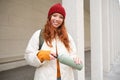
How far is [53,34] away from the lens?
2.26 metres

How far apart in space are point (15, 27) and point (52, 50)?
737 centimetres

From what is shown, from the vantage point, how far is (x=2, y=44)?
27.8 ft

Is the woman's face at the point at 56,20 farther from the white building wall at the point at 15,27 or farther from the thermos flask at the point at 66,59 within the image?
the white building wall at the point at 15,27

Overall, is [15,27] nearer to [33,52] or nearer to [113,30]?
[33,52]

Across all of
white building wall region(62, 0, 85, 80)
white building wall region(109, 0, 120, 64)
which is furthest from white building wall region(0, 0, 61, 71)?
white building wall region(62, 0, 85, 80)

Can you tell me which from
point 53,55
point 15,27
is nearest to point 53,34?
point 53,55

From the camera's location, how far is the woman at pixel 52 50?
83.9 inches

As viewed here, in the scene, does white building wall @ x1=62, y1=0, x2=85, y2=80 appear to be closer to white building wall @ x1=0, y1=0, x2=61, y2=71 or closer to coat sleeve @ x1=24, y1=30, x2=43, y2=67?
coat sleeve @ x1=24, y1=30, x2=43, y2=67

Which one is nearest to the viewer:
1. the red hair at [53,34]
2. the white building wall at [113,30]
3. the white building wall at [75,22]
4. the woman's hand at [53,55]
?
the woman's hand at [53,55]

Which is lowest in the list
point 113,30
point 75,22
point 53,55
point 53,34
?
point 113,30

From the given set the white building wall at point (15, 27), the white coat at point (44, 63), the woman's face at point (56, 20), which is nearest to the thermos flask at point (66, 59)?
the white coat at point (44, 63)

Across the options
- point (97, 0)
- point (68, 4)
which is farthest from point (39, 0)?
point (68, 4)

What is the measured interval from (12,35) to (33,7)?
2467 mm

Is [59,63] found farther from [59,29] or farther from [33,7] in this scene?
[33,7]
